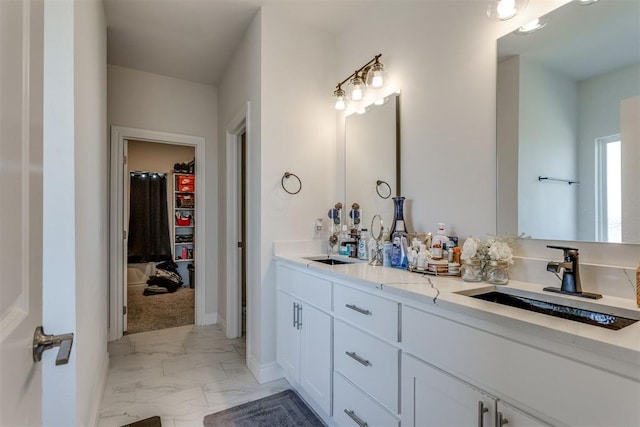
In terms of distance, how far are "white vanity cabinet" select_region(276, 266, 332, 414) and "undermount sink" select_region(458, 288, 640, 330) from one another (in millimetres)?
829

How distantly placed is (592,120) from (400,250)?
3.39ft

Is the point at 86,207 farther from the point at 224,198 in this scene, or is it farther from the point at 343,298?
the point at 224,198

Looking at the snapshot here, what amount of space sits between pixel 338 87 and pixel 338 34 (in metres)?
0.56

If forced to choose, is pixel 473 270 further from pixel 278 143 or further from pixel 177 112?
pixel 177 112

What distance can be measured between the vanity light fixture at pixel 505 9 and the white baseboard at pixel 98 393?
2.86m

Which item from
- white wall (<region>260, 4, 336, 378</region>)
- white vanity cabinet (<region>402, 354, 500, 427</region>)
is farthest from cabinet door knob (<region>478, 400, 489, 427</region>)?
white wall (<region>260, 4, 336, 378</region>)

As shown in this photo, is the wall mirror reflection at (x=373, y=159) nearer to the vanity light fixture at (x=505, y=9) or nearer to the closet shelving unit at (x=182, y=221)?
the vanity light fixture at (x=505, y=9)

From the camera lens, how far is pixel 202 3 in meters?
2.35

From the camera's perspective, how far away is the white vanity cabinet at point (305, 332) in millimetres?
1812

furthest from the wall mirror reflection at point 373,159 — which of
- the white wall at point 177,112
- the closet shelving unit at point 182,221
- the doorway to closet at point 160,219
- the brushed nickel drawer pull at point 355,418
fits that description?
the closet shelving unit at point 182,221

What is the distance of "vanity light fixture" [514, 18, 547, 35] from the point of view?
4.52 feet

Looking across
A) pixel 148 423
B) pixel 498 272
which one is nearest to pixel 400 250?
pixel 498 272

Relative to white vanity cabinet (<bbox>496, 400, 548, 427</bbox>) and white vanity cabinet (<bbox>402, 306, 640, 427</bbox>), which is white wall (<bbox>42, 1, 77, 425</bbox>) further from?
white vanity cabinet (<bbox>496, 400, 548, 427</bbox>)

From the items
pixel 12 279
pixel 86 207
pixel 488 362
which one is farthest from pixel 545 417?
pixel 86 207
